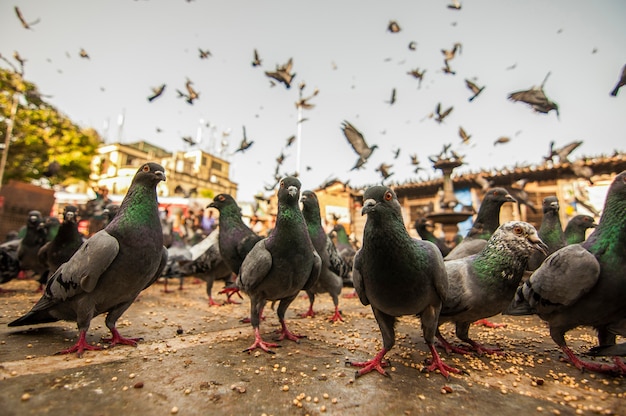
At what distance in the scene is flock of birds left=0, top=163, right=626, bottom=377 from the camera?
2.43 metres

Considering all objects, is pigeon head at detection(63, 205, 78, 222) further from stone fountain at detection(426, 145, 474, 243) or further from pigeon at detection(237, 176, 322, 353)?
stone fountain at detection(426, 145, 474, 243)

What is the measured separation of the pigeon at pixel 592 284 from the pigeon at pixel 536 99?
373 cm

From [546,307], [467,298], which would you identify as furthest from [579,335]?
[467,298]

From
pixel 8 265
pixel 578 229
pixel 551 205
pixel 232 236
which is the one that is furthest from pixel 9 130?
pixel 578 229

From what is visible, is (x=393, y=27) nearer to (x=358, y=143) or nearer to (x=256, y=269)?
(x=358, y=143)

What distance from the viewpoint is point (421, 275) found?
2.38m

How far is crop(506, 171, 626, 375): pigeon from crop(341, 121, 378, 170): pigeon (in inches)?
156

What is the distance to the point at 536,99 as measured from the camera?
5957mm

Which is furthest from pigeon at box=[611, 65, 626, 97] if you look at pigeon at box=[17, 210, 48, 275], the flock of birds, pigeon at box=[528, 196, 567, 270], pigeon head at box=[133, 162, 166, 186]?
pigeon at box=[17, 210, 48, 275]

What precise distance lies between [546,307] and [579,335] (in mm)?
1783

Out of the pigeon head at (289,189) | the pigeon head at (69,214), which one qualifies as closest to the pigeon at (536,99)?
the pigeon head at (289,189)

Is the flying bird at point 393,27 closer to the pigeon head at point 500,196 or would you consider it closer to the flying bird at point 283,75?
the flying bird at point 283,75

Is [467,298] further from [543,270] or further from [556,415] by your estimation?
[556,415]

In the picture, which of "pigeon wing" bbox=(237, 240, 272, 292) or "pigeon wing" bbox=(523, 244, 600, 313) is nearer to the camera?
"pigeon wing" bbox=(523, 244, 600, 313)
